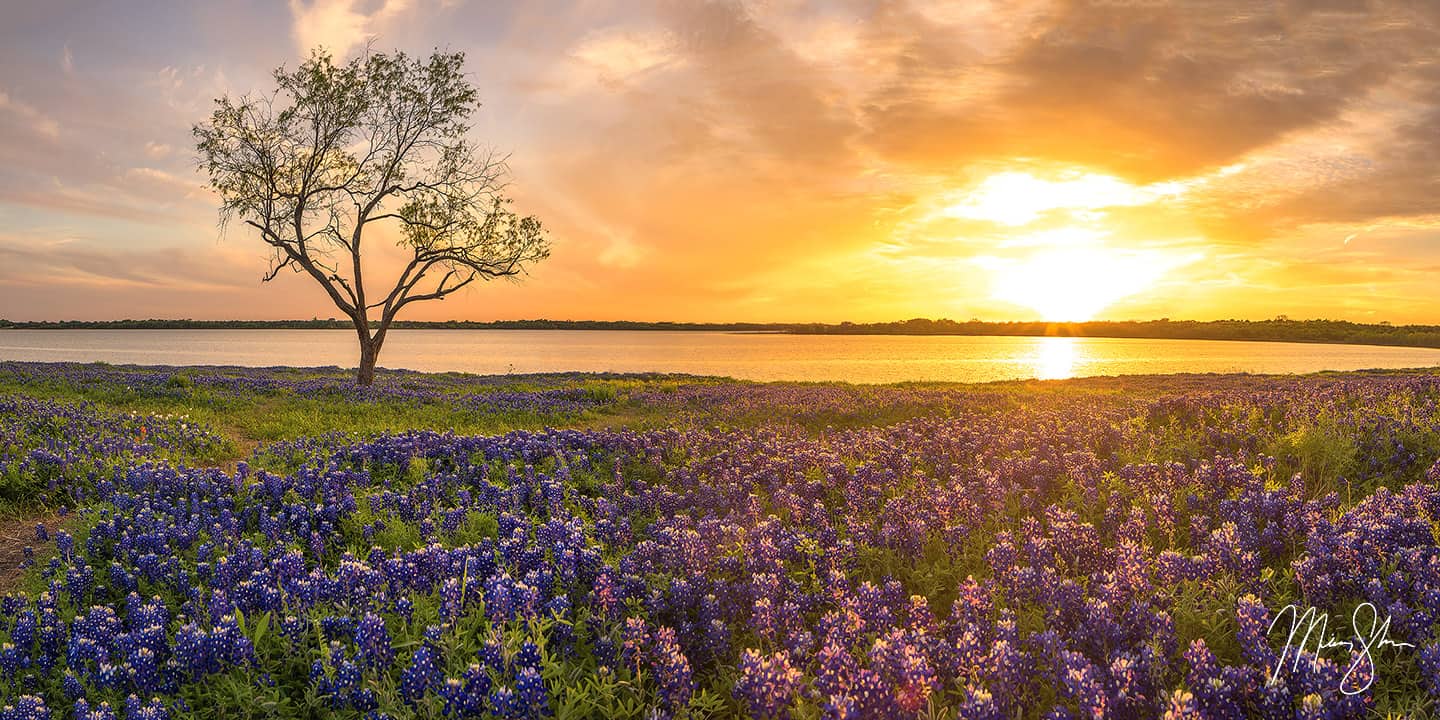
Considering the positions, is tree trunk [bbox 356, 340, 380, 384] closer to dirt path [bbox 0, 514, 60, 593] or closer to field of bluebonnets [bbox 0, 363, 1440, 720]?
field of bluebonnets [bbox 0, 363, 1440, 720]

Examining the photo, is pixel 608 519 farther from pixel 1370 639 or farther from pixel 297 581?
pixel 1370 639

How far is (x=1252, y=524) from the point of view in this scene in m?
5.48

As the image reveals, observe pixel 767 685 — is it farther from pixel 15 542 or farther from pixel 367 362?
pixel 367 362

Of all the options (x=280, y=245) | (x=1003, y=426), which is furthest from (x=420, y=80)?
(x=1003, y=426)

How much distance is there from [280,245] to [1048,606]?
32072 millimetres

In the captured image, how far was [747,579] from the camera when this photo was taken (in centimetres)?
495

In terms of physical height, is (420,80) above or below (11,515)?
above
